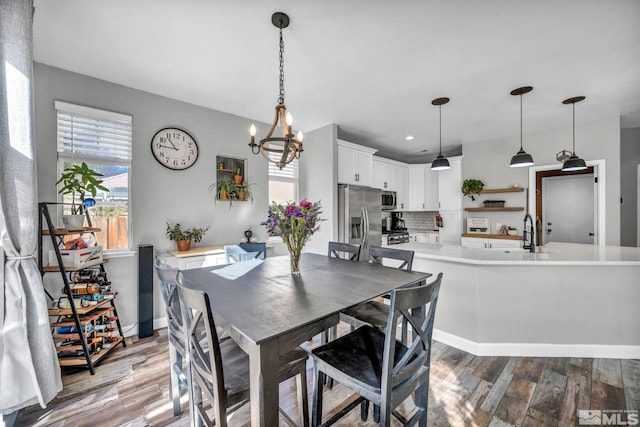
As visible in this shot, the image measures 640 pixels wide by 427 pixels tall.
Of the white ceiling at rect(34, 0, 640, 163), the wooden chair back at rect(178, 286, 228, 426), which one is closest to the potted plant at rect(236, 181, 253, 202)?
the white ceiling at rect(34, 0, 640, 163)

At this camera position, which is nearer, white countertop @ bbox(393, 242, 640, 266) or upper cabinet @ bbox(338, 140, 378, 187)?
white countertop @ bbox(393, 242, 640, 266)

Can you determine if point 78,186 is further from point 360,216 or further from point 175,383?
point 360,216

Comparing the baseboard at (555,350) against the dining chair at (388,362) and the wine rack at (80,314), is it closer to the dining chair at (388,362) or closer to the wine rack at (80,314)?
the dining chair at (388,362)

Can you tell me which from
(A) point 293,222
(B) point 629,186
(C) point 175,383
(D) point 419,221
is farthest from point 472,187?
(C) point 175,383

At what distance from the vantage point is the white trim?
248 centimetres

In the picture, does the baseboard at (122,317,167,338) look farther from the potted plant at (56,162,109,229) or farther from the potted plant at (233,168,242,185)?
the potted plant at (233,168,242,185)

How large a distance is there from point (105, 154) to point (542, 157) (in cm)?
616

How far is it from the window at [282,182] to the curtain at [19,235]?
2615mm

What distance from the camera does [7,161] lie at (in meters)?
1.61

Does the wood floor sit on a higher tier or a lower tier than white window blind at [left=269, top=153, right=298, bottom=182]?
lower

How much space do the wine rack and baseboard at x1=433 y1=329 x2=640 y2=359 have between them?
3378 mm

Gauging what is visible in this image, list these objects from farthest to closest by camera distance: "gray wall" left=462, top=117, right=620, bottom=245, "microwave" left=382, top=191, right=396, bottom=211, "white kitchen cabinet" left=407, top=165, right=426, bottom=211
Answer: "white kitchen cabinet" left=407, top=165, right=426, bottom=211
"microwave" left=382, top=191, right=396, bottom=211
"gray wall" left=462, top=117, right=620, bottom=245

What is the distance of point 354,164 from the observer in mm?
4371

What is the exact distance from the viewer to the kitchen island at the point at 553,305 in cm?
229
